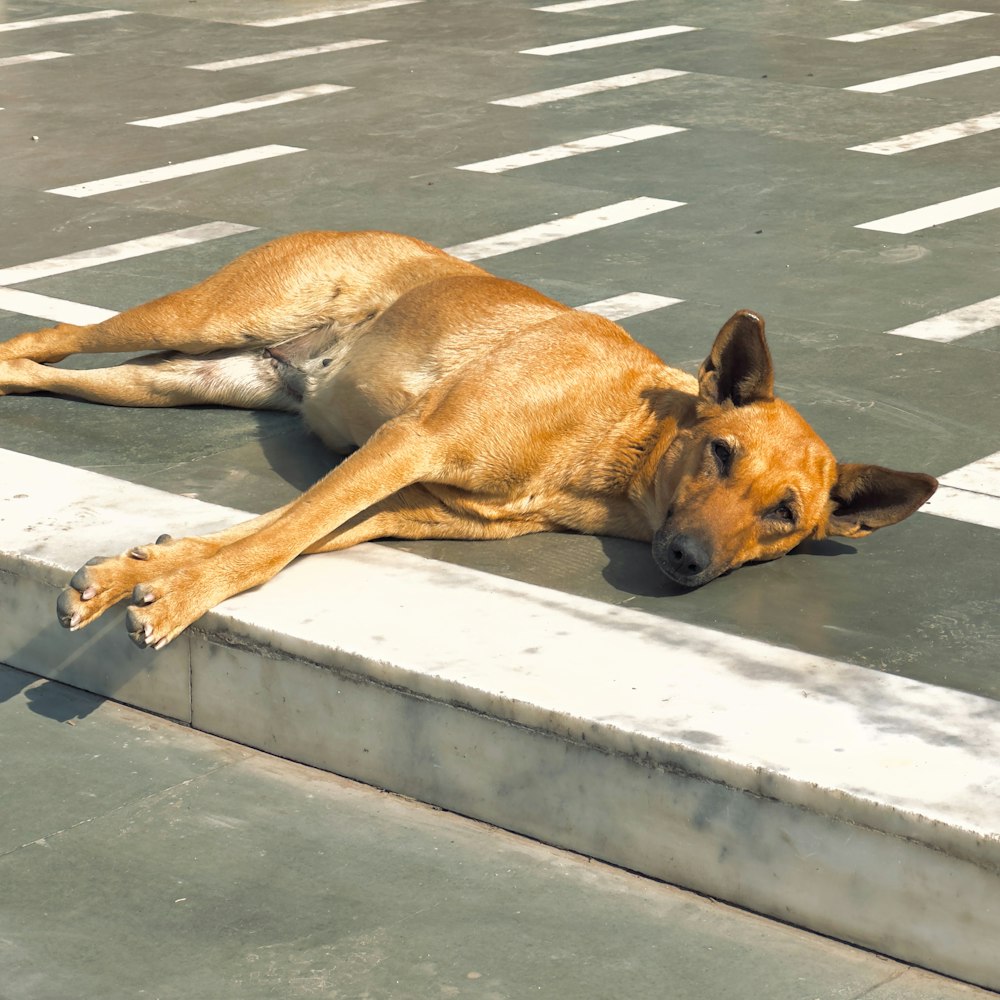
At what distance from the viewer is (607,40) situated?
15656mm

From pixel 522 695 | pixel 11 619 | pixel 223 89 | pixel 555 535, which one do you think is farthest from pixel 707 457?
pixel 223 89

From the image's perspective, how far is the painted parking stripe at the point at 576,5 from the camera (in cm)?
1730

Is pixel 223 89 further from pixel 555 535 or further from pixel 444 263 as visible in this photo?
pixel 555 535

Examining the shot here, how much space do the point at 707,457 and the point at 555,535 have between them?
594 millimetres

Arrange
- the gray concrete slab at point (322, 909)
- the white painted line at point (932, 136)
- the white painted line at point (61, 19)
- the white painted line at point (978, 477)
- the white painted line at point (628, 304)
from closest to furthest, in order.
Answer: the gray concrete slab at point (322, 909), the white painted line at point (978, 477), the white painted line at point (628, 304), the white painted line at point (932, 136), the white painted line at point (61, 19)

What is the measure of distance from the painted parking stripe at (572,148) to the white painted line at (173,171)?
4.07 feet

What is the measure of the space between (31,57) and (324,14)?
10.9ft

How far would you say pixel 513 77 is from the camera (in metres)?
14.0

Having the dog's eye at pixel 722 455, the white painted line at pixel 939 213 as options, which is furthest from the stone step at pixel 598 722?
the white painted line at pixel 939 213

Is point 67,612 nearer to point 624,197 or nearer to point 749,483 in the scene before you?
point 749,483

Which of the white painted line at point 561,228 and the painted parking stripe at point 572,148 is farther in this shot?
the painted parking stripe at point 572,148

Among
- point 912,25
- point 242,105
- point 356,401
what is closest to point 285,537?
point 356,401

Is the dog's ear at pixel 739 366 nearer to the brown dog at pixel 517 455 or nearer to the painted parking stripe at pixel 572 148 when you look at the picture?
the brown dog at pixel 517 455

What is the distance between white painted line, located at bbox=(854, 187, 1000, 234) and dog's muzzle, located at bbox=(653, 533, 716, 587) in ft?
16.1
